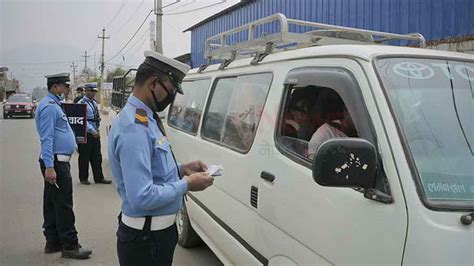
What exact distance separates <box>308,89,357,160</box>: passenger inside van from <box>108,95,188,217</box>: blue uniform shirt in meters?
0.82

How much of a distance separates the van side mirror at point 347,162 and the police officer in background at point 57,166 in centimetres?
326

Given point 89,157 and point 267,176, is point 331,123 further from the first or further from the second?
point 89,157

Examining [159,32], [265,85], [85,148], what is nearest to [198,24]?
[159,32]

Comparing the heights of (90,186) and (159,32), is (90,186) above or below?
below

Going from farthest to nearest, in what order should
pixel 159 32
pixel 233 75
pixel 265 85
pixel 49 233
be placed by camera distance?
1. pixel 159 32
2. pixel 49 233
3. pixel 233 75
4. pixel 265 85

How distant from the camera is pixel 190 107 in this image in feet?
15.5

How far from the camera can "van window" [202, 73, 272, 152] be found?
306 cm

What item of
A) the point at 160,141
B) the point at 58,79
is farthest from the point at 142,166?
the point at 58,79

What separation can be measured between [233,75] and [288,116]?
104cm

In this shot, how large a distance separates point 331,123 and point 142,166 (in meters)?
1.20

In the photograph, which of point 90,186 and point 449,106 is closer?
point 449,106

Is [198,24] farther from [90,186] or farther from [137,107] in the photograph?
[137,107]

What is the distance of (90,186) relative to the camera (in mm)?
8156

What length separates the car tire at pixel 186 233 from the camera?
4.67 meters
